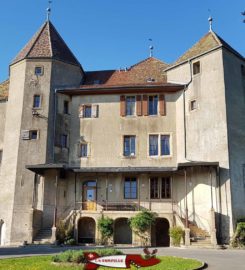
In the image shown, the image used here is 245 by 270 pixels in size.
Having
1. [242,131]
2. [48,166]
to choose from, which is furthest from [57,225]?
[242,131]

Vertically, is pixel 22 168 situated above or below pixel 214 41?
below

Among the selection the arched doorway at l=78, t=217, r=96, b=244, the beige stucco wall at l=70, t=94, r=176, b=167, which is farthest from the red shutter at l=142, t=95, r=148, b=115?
the arched doorway at l=78, t=217, r=96, b=244

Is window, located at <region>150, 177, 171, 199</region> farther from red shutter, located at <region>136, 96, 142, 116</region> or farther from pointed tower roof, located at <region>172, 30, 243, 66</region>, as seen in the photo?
pointed tower roof, located at <region>172, 30, 243, 66</region>

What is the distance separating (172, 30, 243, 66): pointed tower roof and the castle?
129 millimetres

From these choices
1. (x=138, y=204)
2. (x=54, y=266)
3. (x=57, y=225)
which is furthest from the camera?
(x=138, y=204)

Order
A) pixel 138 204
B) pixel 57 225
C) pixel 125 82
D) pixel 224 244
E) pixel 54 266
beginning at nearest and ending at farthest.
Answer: pixel 54 266, pixel 224 244, pixel 57 225, pixel 138 204, pixel 125 82

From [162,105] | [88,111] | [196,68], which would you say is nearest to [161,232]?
[162,105]

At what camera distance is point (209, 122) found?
1110 inches

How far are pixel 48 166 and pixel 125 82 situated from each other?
10.6m

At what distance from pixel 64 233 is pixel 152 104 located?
12406 mm

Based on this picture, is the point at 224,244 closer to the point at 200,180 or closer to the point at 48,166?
the point at 200,180

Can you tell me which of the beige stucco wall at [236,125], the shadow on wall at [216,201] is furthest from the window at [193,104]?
the shadow on wall at [216,201]

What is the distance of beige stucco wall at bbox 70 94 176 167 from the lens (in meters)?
29.8

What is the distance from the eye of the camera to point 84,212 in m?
27.1
